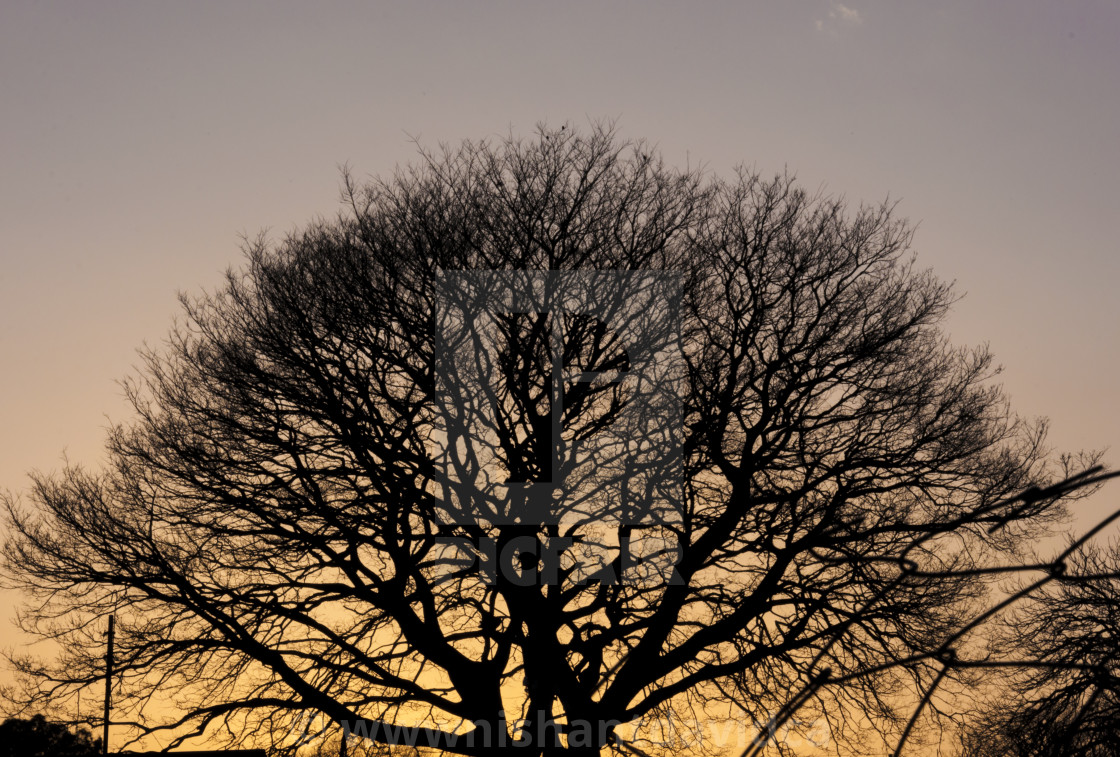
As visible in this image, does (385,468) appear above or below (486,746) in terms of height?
above

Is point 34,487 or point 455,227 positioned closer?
point 455,227

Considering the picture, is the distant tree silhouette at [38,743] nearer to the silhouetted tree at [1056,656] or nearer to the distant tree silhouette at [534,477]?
the distant tree silhouette at [534,477]

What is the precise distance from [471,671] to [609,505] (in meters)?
2.99

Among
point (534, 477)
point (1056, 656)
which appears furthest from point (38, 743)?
point (1056, 656)

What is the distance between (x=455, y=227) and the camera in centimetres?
1217

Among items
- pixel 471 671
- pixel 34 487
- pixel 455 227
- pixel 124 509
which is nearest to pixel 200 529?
pixel 124 509

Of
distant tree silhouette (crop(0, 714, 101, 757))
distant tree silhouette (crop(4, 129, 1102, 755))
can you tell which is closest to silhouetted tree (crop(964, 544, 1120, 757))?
distant tree silhouette (crop(4, 129, 1102, 755))

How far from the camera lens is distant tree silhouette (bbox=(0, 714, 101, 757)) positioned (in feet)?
51.1

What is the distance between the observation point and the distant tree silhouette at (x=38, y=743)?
15.6m

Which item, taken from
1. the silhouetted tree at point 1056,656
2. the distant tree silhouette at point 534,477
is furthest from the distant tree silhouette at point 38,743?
the silhouetted tree at point 1056,656

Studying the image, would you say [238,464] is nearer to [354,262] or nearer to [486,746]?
[354,262]

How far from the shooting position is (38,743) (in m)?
16.7

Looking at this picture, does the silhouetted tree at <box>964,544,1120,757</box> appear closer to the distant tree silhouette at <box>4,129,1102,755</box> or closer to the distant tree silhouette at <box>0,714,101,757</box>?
the distant tree silhouette at <box>4,129,1102,755</box>

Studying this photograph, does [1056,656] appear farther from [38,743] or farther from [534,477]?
[38,743]
